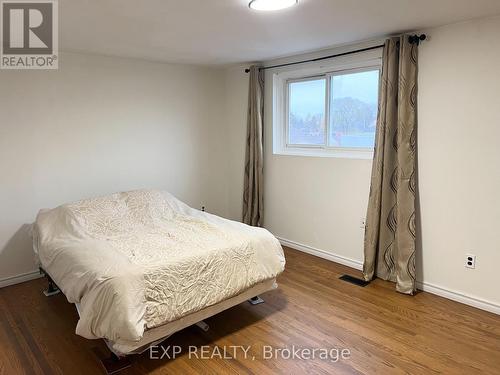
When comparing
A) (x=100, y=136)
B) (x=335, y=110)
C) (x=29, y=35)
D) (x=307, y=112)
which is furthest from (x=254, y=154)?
(x=29, y=35)

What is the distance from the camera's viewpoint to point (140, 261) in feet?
7.39

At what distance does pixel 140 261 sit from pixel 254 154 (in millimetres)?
2402

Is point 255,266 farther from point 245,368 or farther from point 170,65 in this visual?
point 170,65

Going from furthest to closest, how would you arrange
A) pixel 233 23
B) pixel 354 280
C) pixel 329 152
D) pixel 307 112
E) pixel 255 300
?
1. pixel 307 112
2. pixel 329 152
3. pixel 354 280
4. pixel 255 300
5. pixel 233 23

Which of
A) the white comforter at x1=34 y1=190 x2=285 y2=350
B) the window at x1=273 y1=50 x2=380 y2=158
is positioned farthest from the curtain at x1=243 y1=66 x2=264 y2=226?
the white comforter at x1=34 y1=190 x2=285 y2=350

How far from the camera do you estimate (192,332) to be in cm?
254

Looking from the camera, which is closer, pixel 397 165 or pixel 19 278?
pixel 397 165

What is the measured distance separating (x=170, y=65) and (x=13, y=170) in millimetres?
1981

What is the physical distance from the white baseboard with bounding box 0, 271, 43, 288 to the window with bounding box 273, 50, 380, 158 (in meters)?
2.84

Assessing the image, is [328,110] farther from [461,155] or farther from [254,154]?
[461,155]

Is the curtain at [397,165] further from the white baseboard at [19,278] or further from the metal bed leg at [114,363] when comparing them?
the white baseboard at [19,278]

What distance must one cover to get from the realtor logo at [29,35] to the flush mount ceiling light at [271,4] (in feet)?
3.89

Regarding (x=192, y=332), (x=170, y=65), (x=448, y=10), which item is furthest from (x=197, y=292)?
(x=170, y=65)

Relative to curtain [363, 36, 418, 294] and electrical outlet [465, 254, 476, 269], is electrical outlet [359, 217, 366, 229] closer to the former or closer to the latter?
curtain [363, 36, 418, 294]
